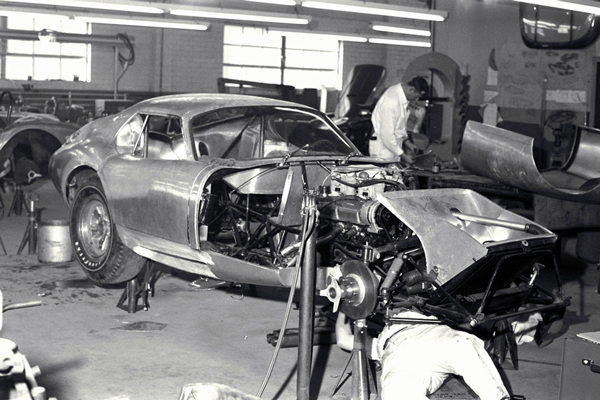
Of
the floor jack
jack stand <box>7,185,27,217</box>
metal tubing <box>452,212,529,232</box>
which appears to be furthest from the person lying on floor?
jack stand <box>7,185,27,217</box>

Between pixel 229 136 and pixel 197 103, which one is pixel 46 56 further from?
pixel 197 103

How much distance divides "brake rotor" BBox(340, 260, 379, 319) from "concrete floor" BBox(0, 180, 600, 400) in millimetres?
638

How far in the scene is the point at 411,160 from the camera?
317 inches

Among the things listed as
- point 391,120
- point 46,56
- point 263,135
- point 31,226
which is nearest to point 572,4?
point 391,120

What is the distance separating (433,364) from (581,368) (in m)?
0.67

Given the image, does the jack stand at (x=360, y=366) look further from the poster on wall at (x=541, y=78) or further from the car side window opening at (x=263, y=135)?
the poster on wall at (x=541, y=78)

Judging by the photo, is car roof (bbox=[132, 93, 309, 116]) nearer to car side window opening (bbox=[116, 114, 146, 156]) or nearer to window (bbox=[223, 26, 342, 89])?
car side window opening (bbox=[116, 114, 146, 156])

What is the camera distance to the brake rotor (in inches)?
147

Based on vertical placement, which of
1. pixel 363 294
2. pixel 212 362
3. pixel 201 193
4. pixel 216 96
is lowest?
pixel 212 362

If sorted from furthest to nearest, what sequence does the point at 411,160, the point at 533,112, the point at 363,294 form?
1. the point at 533,112
2. the point at 411,160
3. the point at 363,294

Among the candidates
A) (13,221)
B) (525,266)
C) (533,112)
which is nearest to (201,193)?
(525,266)

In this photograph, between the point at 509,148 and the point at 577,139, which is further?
the point at 577,139

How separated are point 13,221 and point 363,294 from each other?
21.9 feet

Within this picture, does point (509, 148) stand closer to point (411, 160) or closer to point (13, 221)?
point (411, 160)
